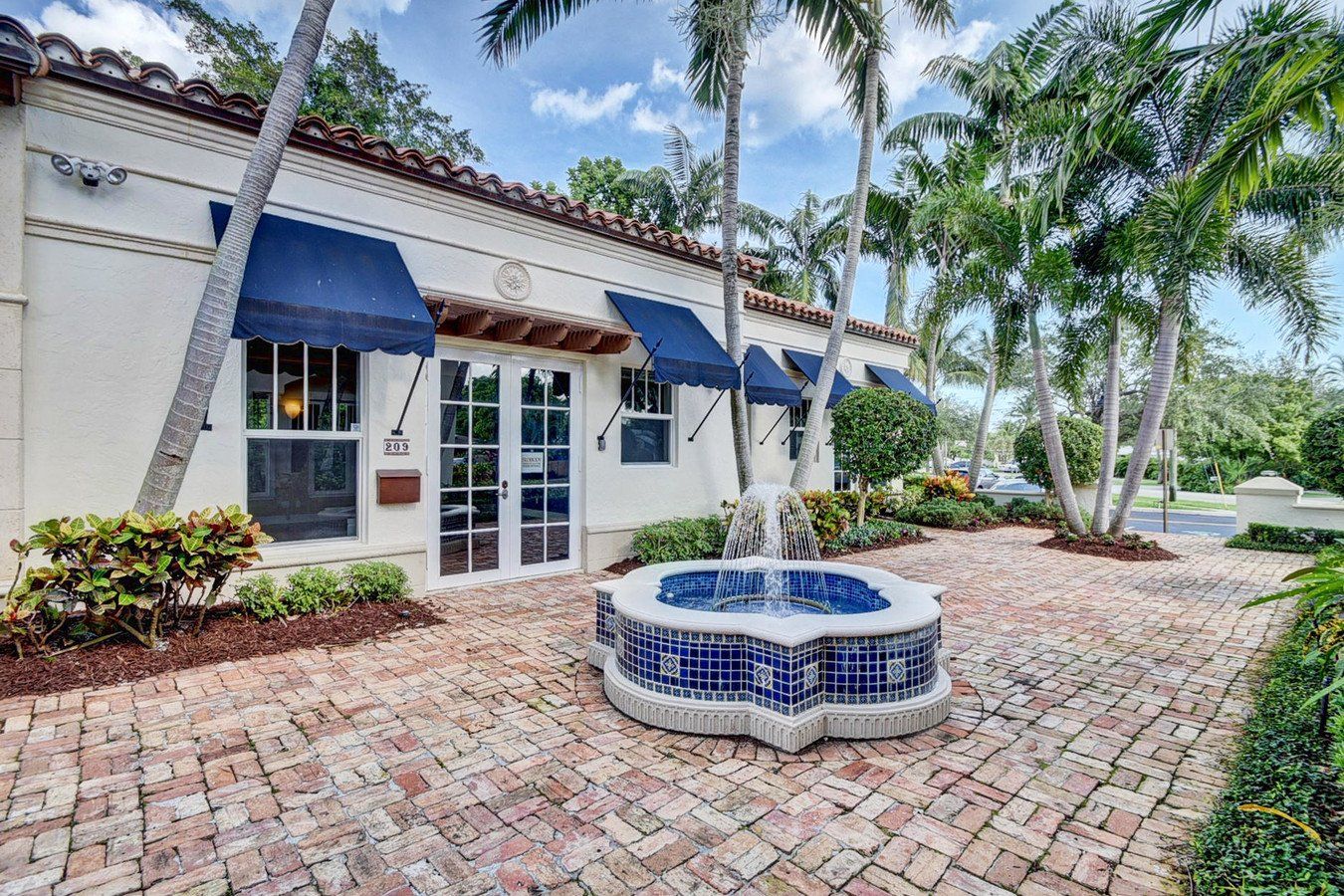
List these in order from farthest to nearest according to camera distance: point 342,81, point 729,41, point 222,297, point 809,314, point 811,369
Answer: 1. point 342,81
2. point 809,314
3. point 811,369
4. point 729,41
5. point 222,297

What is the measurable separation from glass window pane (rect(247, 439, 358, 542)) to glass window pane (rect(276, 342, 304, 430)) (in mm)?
222

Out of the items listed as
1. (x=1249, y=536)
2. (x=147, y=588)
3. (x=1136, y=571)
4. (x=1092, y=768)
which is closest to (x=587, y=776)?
(x=1092, y=768)

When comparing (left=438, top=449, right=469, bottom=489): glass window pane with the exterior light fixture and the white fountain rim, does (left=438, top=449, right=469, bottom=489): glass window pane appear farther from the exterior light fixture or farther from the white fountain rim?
the exterior light fixture

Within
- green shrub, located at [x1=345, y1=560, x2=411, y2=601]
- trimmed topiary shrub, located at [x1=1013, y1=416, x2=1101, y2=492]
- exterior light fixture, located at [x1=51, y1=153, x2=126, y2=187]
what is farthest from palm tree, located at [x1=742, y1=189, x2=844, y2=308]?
exterior light fixture, located at [x1=51, y1=153, x2=126, y2=187]

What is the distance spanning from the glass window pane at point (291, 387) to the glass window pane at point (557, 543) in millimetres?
3516

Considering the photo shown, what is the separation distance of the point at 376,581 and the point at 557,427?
323 centimetres

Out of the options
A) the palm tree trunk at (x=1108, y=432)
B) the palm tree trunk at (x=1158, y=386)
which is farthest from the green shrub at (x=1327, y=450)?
the palm tree trunk at (x=1108, y=432)

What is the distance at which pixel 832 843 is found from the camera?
9.51ft

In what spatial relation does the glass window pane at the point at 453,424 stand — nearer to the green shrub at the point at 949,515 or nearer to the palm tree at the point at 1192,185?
the palm tree at the point at 1192,185

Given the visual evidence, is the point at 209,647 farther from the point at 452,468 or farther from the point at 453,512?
the point at 452,468

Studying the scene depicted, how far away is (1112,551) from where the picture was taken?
11.7 m

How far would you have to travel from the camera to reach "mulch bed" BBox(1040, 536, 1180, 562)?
448 inches

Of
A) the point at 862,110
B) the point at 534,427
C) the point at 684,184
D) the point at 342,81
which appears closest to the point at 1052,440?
the point at 862,110

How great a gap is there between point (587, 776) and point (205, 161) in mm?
6933
